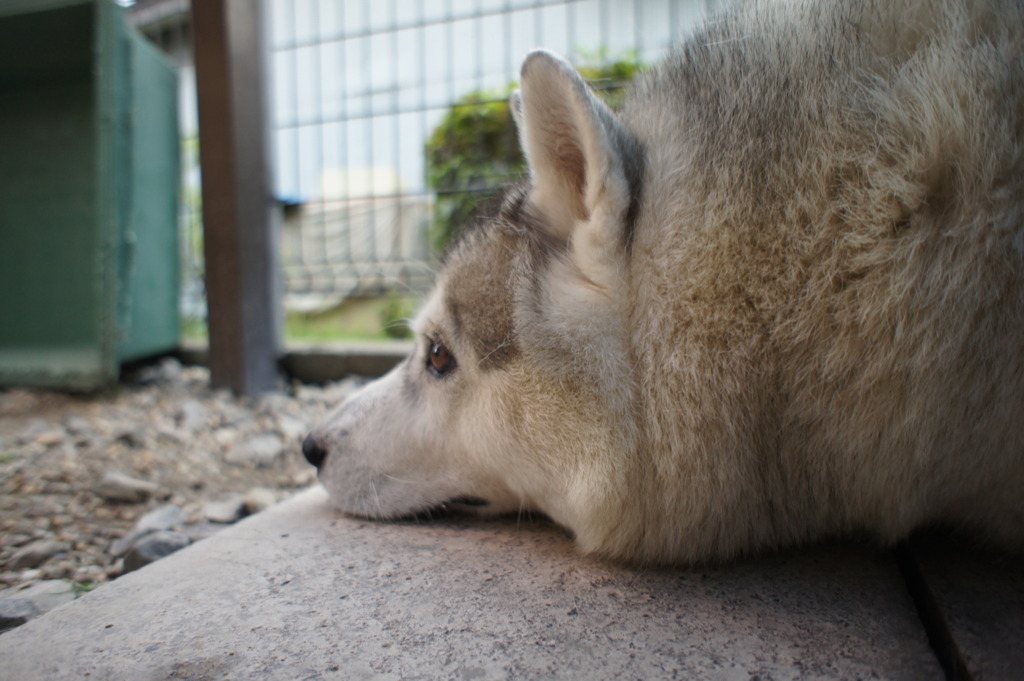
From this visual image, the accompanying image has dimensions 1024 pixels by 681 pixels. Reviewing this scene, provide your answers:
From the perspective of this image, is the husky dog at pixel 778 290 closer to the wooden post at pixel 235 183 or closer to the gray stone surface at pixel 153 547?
the gray stone surface at pixel 153 547

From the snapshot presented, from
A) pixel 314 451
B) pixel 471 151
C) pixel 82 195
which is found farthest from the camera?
pixel 471 151

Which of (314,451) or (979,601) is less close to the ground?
(314,451)

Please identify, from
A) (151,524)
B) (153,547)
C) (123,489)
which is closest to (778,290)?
(153,547)

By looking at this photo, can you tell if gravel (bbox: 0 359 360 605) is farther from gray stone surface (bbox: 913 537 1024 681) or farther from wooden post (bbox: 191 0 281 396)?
gray stone surface (bbox: 913 537 1024 681)

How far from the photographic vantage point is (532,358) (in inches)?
65.1

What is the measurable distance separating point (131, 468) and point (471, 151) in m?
3.46

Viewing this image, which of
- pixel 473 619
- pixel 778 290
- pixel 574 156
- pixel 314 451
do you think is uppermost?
pixel 574 156

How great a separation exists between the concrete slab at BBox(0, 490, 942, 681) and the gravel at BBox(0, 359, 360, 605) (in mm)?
557

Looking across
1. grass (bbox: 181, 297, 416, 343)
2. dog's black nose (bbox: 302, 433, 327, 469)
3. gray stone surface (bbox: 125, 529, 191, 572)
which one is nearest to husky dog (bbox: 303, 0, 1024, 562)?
dog's black nose (bbox: 302, 433, 327, 469)

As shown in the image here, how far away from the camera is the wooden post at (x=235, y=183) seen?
163 inches

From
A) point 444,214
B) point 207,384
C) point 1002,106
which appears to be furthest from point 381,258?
point 1002,106

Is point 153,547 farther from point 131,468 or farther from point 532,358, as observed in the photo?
point 532,358

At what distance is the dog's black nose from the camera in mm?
→ 2143

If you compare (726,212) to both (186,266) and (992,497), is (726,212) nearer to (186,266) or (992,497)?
(992,497)
